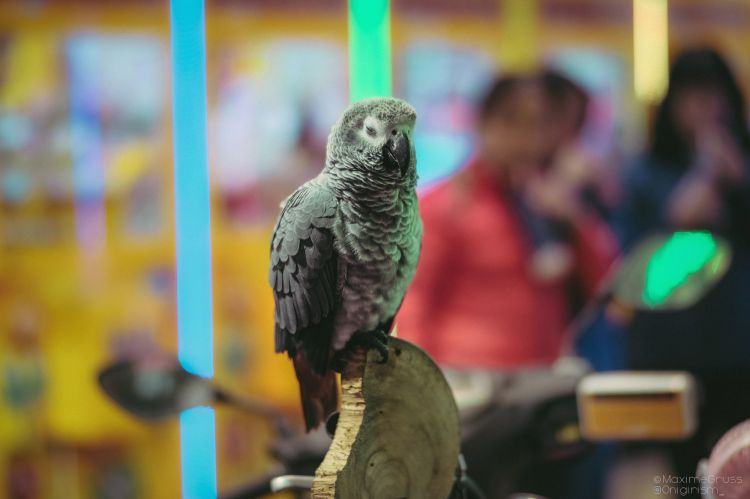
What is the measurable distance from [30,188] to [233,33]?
20.1 inches

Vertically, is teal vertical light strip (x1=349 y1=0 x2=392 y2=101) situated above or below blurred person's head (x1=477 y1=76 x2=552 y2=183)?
above

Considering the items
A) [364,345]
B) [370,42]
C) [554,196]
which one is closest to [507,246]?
[554,196]

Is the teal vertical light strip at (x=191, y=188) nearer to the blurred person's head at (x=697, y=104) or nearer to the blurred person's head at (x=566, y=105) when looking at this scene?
the blurred person's head at (x=566, y=105)

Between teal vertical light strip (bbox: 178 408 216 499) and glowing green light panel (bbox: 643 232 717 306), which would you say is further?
teal vertical light strip (bbox: 178 408 216 499)

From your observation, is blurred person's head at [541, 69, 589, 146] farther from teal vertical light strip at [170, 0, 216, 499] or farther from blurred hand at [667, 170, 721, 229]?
teal vertical light strip at [170, 0, 216, 499]

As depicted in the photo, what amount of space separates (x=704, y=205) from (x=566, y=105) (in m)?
0.35

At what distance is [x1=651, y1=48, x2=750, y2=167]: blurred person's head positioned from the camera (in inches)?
59.4

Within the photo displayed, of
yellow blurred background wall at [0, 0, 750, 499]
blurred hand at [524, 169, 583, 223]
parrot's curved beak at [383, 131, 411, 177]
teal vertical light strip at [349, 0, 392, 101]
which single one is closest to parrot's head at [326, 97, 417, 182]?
parrot's curved beak at [383, 131, 411, 177]

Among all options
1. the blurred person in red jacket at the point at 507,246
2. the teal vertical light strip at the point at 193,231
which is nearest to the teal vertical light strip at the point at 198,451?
the teal vertical light strip at the point at 193,231

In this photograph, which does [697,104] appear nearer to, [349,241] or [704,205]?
[704,205]

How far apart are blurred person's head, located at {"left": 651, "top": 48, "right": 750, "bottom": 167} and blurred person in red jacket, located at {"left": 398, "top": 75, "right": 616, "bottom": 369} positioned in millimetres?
213

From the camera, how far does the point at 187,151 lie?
147 cm

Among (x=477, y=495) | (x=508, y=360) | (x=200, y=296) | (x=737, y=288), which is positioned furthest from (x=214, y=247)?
(x=737, y=288)

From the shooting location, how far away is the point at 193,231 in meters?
1.48
